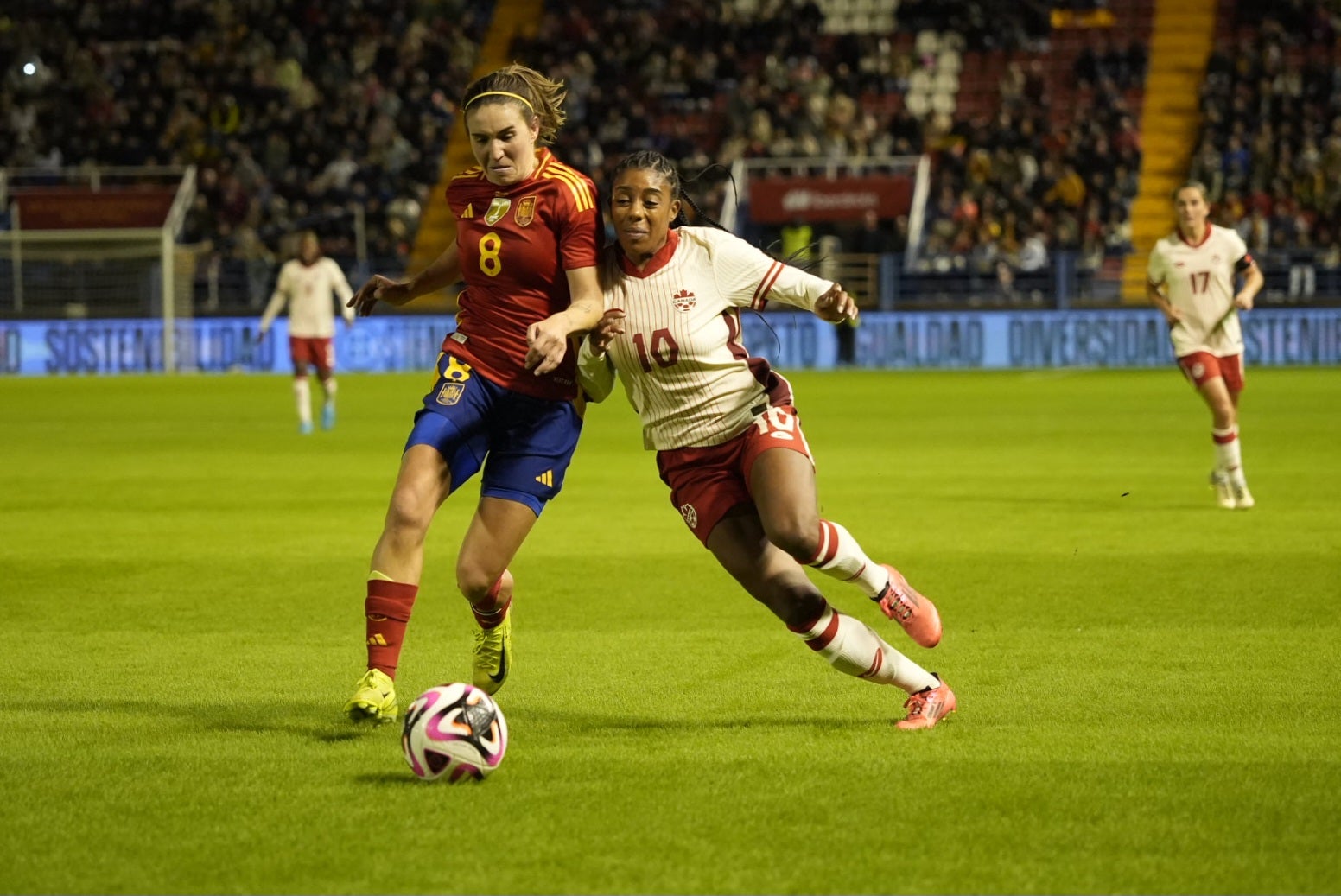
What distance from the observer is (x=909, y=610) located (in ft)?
20.4

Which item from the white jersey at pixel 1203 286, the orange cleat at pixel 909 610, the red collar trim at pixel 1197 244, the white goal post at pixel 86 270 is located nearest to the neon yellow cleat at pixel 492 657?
the orange cleat at pixel 909 610

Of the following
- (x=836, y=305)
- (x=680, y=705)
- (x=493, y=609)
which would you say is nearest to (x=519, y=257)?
(x=836, y=305)

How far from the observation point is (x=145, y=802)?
5.17 m

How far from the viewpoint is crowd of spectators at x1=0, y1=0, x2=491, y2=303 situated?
118ft

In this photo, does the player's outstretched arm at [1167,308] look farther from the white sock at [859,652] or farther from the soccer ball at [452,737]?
the soccer ball at [452,737]

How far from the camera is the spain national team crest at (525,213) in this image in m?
6.18

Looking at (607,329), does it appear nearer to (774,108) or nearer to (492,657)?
(492,657)

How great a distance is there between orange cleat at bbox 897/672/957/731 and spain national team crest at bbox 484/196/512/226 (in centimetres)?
217

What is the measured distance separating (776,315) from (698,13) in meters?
10.5

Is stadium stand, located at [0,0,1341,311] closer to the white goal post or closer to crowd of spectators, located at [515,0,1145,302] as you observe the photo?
crowd of spectators, located at [515,0,1145,302]

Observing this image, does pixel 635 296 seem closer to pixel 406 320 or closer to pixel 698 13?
pixel 406 320

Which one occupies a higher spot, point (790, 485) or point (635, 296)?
point (635, 296)

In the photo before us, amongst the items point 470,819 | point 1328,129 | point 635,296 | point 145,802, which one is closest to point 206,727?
point 145,802

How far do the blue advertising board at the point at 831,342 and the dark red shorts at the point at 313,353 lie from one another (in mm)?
10500
